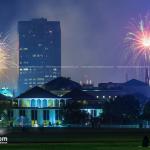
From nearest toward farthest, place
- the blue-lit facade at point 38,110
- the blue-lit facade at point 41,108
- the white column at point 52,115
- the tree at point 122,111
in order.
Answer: the tree at point 122,111 → the white column at point 52,115 → the blue-lit facade at point 38,110 → the blue-lit facade at point 41,108

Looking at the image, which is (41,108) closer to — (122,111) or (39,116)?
(39,116)

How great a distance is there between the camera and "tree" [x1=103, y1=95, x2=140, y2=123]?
6253 inches

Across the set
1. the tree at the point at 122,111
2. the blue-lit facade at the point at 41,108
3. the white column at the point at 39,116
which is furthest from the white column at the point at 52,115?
the tree at the point at 122,111

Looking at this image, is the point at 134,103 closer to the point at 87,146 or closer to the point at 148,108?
the point at 148,108

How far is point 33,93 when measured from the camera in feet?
637

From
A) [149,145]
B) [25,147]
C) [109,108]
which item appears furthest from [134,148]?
[109,108]

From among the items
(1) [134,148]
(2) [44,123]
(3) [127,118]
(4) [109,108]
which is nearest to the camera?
(1) [134,148]

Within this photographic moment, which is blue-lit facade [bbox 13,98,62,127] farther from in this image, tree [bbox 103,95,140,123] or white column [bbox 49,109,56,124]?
tree [bbox 103,95,140,123]

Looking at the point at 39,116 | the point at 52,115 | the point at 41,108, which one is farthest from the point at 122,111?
the point at 41,108

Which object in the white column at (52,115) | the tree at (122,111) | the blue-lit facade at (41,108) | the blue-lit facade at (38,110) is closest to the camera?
the tree at (122,111)

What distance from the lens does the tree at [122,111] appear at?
521ft

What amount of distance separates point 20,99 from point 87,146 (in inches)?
5118

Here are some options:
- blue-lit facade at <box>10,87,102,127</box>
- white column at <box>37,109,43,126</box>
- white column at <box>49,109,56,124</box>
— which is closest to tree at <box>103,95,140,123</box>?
blue-lit facade at <box>10,87,102,127</box>

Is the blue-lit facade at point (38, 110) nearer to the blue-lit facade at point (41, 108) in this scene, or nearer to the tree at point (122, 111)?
the blue-lit facade at point (41, 108)
